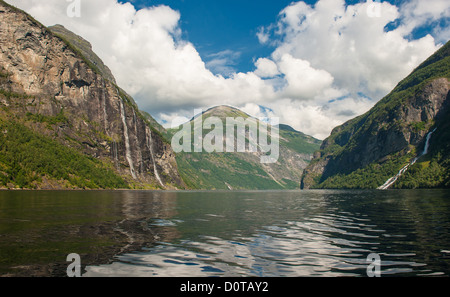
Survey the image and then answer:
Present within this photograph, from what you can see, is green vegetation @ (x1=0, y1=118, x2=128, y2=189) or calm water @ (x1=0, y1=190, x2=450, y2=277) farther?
green vegetation @ (x1=0, y1=118, x2=128, y2=189)

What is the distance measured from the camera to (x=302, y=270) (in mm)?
13781

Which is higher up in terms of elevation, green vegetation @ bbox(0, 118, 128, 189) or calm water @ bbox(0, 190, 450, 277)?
green vegetation @ bbox(0, 118, 128, 189)

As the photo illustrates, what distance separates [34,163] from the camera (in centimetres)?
15800

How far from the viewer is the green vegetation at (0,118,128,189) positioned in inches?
5605

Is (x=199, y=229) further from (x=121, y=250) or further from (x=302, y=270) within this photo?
(x=302, y=270)

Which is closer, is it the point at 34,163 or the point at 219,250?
the point at 219,250

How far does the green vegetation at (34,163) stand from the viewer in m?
142

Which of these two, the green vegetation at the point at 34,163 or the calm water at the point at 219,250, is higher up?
the green vegetation at the point at 34,163

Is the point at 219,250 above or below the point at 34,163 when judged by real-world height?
below

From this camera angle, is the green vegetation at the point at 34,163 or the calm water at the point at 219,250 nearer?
the calm water at the point at 219,250
